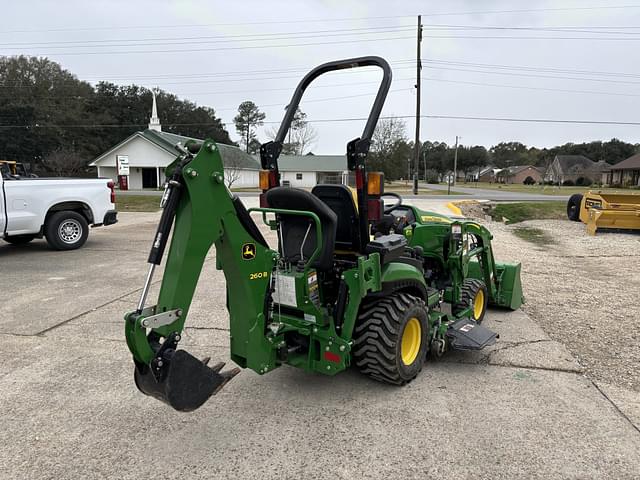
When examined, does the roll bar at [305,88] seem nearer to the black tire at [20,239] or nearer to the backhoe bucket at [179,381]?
the backhoe bucket at [179,381]

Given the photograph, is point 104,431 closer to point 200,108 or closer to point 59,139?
point 59,139

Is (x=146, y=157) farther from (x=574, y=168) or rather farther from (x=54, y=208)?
(x=574, y=168)

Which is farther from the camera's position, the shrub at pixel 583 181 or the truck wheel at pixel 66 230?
the shrub at pixel 583 181

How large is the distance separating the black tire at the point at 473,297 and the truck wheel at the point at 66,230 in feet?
27.8

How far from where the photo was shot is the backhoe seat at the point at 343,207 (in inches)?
134

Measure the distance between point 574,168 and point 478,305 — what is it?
98147 mm

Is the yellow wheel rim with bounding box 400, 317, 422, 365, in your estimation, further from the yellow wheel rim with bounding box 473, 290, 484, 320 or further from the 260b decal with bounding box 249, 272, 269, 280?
the yellow wheel rim with bounding box 473, 290, 484, 320

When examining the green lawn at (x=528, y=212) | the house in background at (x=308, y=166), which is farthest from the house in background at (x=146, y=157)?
the green lawn at (x=528, y=212)

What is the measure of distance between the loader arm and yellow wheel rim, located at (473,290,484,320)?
3.12m

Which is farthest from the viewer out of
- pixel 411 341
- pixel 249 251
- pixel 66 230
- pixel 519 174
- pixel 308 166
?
pixel 519 174

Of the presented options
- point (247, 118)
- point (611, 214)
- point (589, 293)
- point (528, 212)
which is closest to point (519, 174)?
point (247, 118)

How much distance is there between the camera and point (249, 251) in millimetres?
2998

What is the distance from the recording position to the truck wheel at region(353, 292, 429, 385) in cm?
343

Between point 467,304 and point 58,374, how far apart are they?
3921mm
